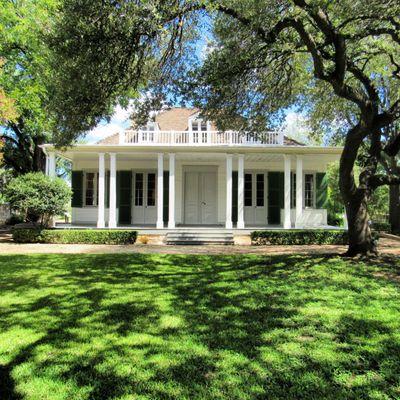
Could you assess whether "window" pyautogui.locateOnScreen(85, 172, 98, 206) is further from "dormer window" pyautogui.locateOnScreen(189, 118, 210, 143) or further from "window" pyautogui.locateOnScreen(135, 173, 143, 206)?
"dormer window" pyautogui.locateOnScreen(189, 118, 210, 143)

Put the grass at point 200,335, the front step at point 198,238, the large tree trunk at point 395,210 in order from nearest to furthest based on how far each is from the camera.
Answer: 1. the grass at point 200,335
2. the front step at point 198,238
3. the large tree trunk at point 395,210

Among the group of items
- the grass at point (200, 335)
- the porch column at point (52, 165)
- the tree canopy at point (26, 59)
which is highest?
the tree canopy at point (26, 59)

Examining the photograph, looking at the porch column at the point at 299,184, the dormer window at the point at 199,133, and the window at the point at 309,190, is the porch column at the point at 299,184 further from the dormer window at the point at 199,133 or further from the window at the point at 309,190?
the dormer window at the point at 199,133

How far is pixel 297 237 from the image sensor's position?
14.6m

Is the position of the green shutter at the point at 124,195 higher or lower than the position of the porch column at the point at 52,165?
lower

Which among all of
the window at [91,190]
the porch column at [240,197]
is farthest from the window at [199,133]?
the window at [91,190]

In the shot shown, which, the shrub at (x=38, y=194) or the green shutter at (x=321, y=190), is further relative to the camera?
the green shutter at (x=321, y=190)

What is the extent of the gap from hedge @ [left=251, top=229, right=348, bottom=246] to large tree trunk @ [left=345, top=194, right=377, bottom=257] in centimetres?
430

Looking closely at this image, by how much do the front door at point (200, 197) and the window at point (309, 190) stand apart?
4.84m

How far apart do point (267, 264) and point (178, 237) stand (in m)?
6.40

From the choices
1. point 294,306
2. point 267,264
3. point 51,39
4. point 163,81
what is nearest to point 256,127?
point 163,81

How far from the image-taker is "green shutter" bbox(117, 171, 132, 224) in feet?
63.2

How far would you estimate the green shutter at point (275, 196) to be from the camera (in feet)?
63.0

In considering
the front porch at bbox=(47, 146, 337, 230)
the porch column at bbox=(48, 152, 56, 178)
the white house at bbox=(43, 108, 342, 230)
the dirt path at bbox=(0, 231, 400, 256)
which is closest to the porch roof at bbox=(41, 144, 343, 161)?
the porch column at bbox=(48, 152, 56, 178)
